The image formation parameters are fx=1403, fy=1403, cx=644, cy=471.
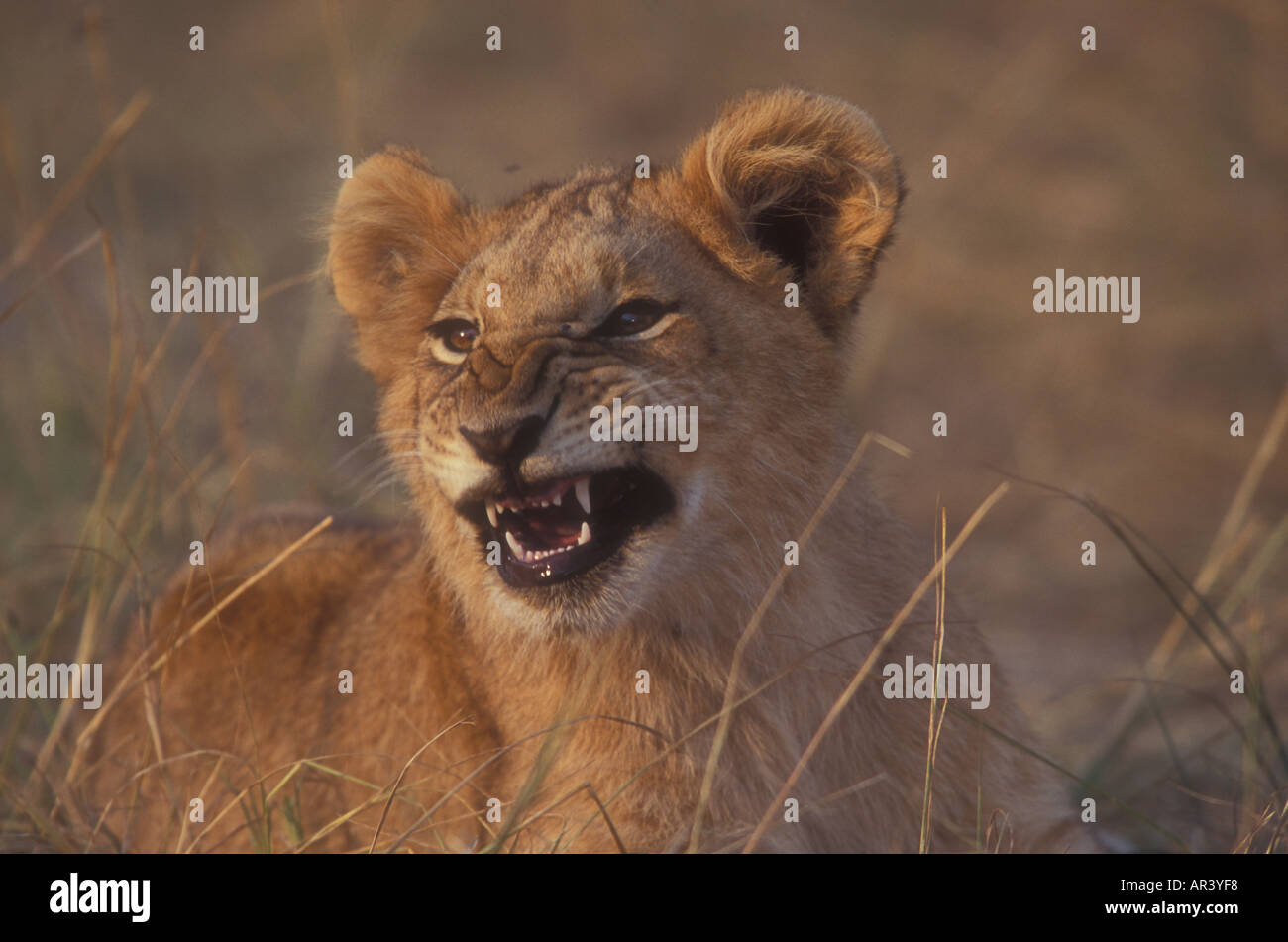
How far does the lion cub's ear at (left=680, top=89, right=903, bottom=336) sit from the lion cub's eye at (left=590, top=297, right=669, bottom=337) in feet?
1.03

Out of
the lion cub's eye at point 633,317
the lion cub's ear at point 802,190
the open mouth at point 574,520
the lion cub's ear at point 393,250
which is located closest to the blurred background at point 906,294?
the lion cub's ear at point 802,190

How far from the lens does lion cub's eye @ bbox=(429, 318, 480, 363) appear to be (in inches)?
A: 168

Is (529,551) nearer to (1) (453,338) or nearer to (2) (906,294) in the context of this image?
(1) (453,338)

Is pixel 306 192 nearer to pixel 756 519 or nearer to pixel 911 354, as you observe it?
pixel 911 354

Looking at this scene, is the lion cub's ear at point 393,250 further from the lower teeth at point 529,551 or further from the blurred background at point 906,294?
the lower teeth at point 529,551

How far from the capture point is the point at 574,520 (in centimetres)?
378

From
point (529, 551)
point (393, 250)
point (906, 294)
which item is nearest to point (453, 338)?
point (393, 250)

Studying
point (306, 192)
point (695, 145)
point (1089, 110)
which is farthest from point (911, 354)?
point (695, 145)

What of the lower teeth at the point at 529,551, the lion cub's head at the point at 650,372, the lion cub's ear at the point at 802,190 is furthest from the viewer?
the lion cub's ear at the point at 802,190

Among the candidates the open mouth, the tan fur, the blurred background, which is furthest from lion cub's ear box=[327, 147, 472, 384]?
the open mouth

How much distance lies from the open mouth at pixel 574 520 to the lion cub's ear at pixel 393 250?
108 centimetres

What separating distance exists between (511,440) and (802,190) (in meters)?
1.27

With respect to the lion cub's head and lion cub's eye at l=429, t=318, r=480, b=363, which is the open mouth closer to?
the lion cub's head

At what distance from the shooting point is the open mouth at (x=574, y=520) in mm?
3709
